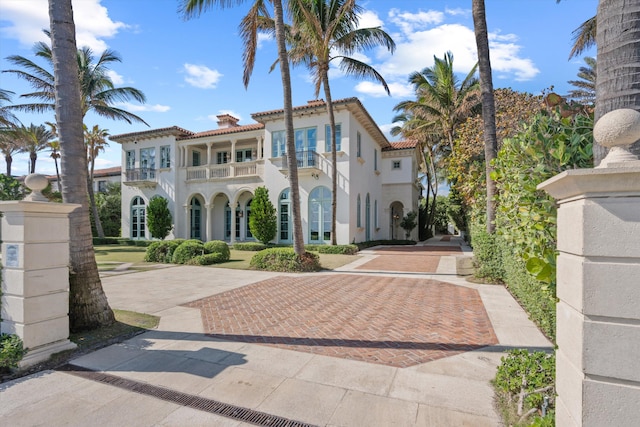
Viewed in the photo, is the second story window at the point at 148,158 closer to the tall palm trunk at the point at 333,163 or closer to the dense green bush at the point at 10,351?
the tall palm trunk at the point at 333,163

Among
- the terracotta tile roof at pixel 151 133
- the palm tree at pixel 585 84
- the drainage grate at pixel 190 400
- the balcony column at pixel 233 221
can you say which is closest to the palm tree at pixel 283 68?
the drainage grate at pixel 190 400

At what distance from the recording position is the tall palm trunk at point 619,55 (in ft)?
8.67

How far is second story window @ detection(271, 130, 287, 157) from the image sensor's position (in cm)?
2056

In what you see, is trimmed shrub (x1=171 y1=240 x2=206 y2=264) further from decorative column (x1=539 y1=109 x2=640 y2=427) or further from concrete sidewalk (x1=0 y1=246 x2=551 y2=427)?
decorative column (x1=539 y1=109 x2=640 y2=427)

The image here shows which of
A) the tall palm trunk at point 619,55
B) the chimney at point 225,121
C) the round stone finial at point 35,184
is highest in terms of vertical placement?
the chimney at point 225,121

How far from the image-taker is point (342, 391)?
3363 millimetres

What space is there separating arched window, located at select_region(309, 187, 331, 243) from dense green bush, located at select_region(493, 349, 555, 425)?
16.2 meters

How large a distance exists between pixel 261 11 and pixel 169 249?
431 inches

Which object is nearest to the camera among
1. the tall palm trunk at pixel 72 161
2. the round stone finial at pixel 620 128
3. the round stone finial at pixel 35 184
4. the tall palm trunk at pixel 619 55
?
the round stone finial at pixel 620 128

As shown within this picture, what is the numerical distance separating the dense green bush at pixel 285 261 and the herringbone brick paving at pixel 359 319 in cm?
259

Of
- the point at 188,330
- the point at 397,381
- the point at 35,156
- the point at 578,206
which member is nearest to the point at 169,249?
the point at 188,330

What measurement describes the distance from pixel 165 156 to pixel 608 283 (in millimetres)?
27631

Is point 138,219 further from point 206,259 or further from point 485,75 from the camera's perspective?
point 485,75

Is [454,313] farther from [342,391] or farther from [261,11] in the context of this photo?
[261,11]
